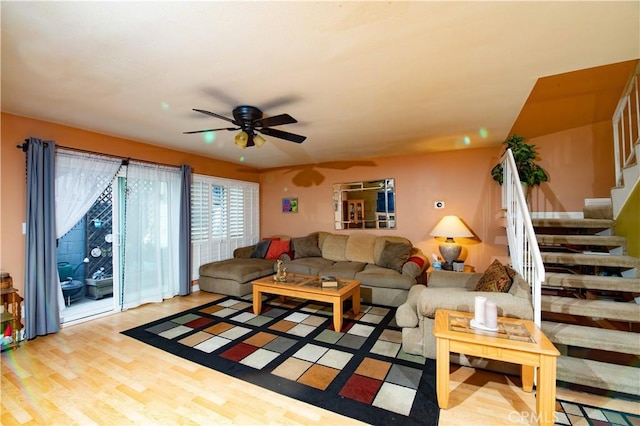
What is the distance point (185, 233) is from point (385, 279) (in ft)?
10.8

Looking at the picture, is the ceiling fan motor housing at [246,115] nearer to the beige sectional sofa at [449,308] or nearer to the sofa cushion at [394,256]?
the beige sectional sofa at [449,308]

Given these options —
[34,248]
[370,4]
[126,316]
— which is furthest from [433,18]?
→ [126,316]

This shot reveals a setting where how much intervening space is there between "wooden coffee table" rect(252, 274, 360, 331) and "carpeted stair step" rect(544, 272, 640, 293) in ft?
6.48

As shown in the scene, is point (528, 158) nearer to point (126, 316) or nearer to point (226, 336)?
point (226, 336)

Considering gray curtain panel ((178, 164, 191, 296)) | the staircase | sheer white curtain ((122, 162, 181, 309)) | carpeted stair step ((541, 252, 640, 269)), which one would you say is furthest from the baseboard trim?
sheer white curtain ((122, 162, 181, 309))

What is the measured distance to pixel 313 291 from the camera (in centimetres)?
333

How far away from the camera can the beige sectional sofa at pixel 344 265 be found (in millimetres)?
4078

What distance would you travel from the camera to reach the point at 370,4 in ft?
4.68

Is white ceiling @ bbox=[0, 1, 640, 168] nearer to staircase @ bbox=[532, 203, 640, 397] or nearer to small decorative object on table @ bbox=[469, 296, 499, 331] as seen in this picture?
staircase @ bbox=[532, 203, 640, 397]

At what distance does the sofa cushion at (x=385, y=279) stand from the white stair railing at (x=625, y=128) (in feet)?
8.37

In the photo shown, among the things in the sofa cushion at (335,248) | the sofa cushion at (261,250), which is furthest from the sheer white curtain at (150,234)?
the sofa cushion at (335,248)

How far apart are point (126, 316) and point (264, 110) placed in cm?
324

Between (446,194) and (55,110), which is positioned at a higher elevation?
(55,110)

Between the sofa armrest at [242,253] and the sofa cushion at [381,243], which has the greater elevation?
the sofa cushion at [381,243]
